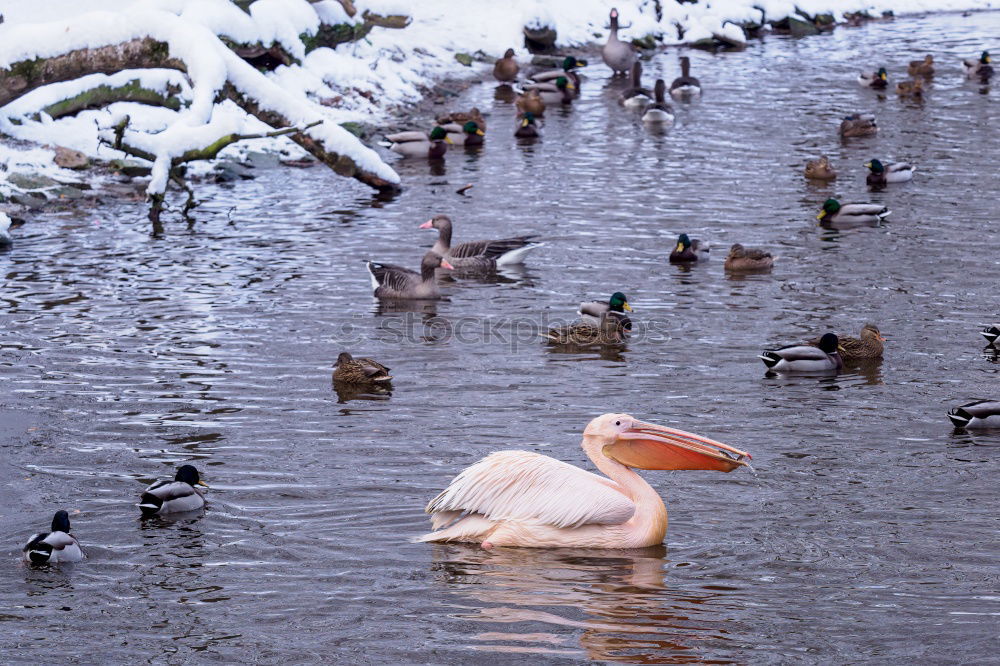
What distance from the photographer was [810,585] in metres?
7.80

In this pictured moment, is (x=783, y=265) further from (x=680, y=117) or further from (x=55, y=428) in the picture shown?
(x=680, y=117)

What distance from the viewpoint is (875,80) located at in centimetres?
3098

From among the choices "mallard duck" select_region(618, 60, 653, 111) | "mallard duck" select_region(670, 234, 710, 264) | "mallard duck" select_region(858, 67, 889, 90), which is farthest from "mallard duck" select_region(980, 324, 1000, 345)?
"mallard duck" select_region(858, 67, 889, 90)

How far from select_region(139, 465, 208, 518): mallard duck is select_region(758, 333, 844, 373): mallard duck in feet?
18.6

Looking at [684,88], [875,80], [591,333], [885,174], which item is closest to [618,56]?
[684,88]

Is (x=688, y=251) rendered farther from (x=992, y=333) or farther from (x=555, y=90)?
(x=555, y=90)

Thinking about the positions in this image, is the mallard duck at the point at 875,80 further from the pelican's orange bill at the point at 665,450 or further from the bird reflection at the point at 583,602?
the bird reflection at the point at 583,602

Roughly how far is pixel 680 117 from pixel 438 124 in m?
5.63

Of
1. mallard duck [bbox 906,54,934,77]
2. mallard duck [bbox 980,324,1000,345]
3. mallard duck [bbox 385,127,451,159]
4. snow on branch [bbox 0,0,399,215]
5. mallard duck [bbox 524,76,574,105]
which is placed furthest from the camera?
mallard duck [bbox 906,54,934,77]

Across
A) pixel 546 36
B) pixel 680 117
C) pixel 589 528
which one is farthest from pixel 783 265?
pixel 546 36

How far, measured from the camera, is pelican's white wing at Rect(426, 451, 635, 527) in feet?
27.9

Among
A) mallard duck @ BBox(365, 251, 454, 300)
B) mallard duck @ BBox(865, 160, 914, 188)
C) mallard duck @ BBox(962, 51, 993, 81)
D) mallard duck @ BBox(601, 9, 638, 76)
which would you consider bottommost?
mallard duck @ BBox(365, 251, 454, 300)

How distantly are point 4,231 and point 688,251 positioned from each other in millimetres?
8846

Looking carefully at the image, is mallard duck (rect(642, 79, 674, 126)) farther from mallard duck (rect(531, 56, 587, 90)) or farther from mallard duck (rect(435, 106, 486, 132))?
mallard duck (rect(531, 56, 587, 90))
